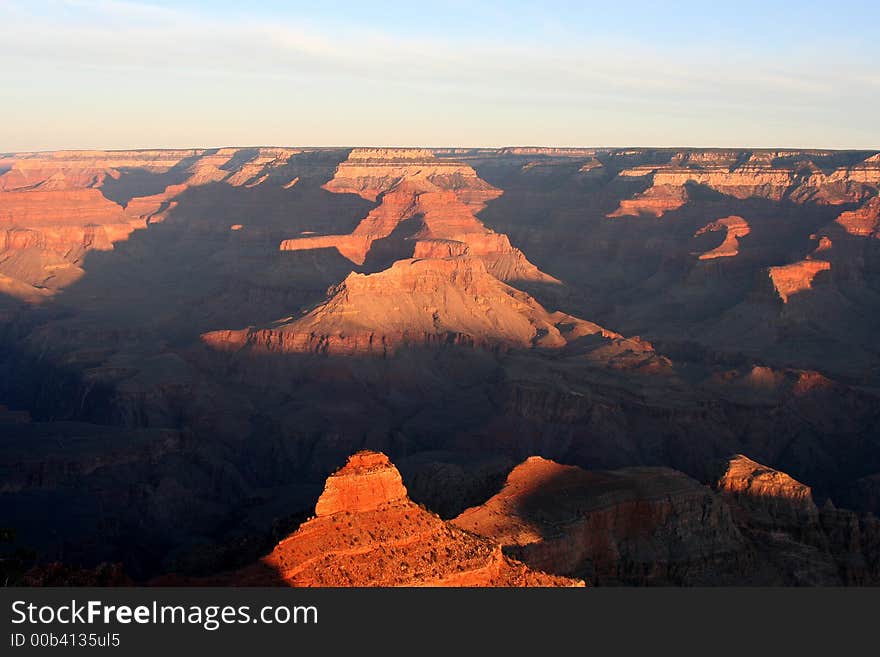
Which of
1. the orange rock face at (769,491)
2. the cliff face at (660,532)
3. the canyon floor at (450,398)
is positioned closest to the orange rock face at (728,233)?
the canyon floor at (450,398)

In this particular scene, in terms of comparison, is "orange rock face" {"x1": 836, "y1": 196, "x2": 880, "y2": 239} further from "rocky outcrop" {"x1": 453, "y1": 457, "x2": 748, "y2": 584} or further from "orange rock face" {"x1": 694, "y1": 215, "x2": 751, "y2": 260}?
"rocky outcrop" {"x1": 453, "y1": 457, "x2": 748, "y2": 584}

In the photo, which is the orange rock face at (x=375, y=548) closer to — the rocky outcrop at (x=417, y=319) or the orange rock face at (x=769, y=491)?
the orange rock face at (x=769, y=491)

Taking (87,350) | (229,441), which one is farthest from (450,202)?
(229,441)

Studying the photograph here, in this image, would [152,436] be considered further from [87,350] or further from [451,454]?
[87,350]

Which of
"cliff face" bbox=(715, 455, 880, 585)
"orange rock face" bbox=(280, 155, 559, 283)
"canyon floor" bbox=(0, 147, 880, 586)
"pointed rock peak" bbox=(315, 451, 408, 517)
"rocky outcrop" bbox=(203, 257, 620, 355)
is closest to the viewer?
"pointed rock peak" bbox=(315, 451, 408, 517)

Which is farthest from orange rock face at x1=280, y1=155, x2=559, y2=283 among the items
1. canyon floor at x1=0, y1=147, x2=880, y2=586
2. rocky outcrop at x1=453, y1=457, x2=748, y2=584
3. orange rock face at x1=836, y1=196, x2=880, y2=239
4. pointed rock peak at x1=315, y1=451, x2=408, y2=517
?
pointed rock peak at x1=315, y1=451, x2=408, y2=517
